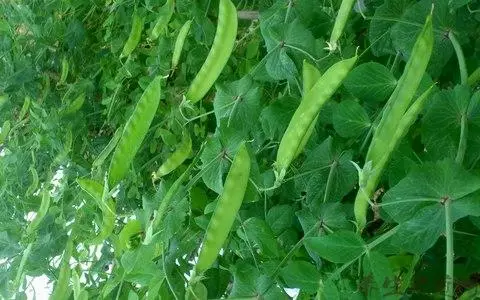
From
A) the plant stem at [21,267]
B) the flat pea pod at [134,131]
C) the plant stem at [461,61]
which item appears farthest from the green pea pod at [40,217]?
the plant stem at [461,61]

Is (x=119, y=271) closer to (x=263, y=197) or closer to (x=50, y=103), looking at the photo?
(x=263, y=197)

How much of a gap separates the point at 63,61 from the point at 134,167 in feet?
1.00

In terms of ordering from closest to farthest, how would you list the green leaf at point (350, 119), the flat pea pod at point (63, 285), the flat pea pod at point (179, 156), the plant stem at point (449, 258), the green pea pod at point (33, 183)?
the plant stem at point (449, 258) → the green leaf at point (350, 119) → the flat pea pod at point (179, 156) → the flat pea pod at point (63, 285) → the green pea pod at point (33, 183)

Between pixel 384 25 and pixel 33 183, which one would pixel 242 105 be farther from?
pixel 33 183

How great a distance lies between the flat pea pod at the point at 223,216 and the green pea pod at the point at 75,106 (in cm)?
58

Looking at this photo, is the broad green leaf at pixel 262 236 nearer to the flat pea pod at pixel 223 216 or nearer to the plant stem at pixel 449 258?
the flat pea pod at pixel 223 216

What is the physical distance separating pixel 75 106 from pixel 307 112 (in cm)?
62

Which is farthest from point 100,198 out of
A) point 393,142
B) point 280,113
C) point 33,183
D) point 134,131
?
point 33,183

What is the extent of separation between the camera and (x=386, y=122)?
1.23 feet

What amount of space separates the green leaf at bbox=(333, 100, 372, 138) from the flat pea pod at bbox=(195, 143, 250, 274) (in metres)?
0.08

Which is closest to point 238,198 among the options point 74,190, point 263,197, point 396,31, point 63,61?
point 263,197

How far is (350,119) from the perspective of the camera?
443 mm

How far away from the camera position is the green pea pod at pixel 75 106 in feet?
3.14

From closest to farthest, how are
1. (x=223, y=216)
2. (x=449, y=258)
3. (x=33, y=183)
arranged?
1. (x=449, y=258)
2. (x=223, y=216)
3. (x=33, y=183)
